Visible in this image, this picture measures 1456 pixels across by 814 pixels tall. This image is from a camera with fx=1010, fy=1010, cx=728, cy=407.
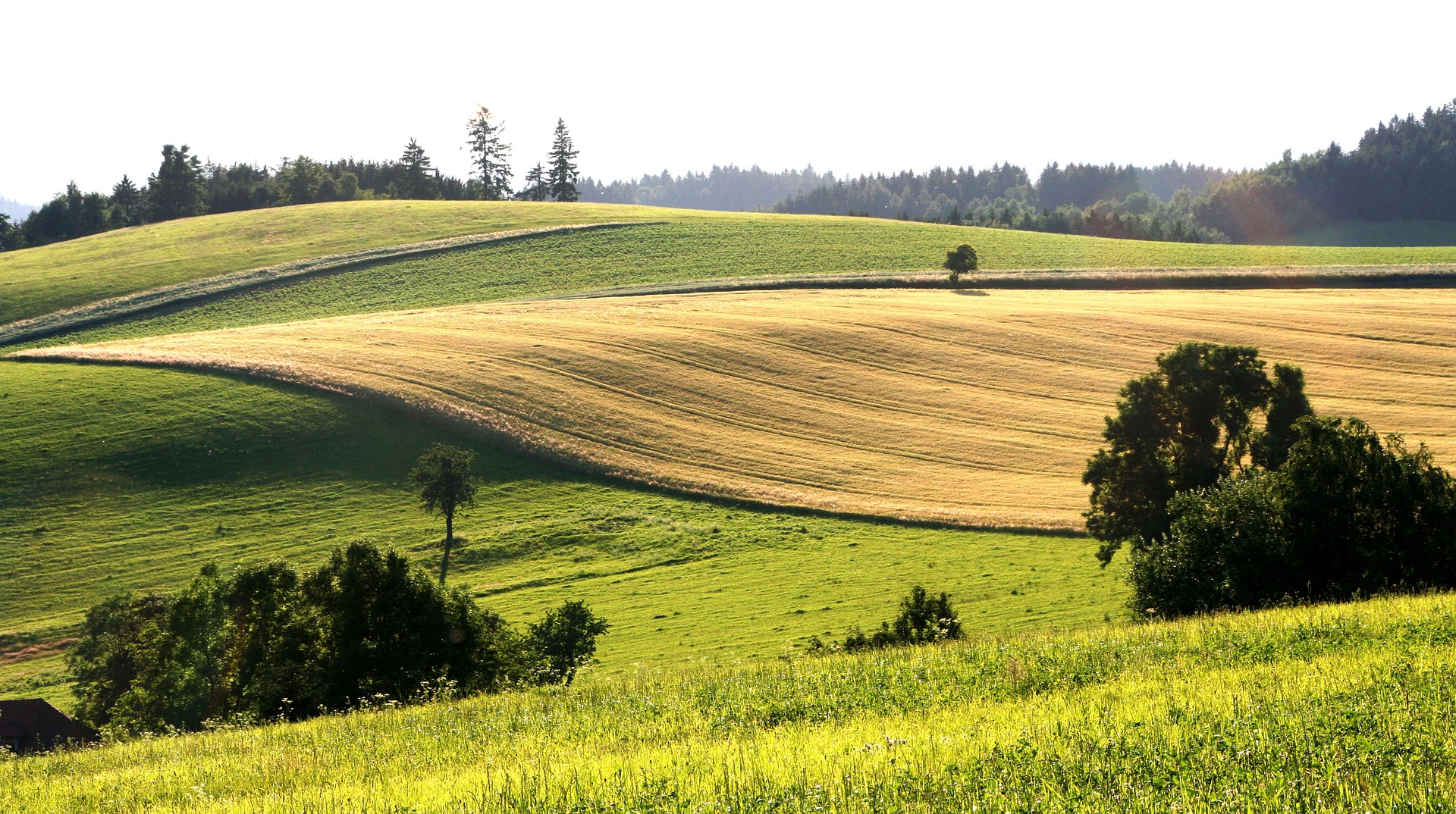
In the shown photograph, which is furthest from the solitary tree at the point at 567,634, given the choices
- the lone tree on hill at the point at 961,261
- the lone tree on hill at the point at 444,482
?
the lone tree on hill at the point at 961,261

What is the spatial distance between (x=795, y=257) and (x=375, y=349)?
5635 cm

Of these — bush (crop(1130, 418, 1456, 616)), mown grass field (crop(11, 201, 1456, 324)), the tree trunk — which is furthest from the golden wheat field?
bush (crop(1130, 418, 1456, 616))

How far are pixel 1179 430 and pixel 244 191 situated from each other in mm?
169764

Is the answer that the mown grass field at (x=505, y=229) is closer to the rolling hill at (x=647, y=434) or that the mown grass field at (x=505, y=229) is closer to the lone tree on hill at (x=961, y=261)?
the rolling hill at (x=647, y=434)

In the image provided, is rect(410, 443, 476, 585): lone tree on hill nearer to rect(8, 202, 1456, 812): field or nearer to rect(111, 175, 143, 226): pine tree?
rect(8, 202, 1456, 812): field

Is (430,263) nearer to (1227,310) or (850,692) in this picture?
(1227,310)

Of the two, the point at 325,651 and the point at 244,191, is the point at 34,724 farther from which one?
the point at 244,191

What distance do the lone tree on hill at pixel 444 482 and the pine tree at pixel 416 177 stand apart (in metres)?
146

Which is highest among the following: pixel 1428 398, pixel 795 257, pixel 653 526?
pixel 795 257

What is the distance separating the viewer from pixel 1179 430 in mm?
42844

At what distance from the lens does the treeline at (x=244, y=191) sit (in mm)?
155000

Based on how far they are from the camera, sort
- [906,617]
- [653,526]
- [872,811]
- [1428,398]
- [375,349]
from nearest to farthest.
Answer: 1. [872,811]
2. [906,617]
3. [653,526]
4. [1428,398]
5. [375,349]

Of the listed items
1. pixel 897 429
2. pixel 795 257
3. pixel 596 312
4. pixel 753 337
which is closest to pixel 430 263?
pixel 596 312

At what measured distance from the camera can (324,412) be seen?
6788cm
